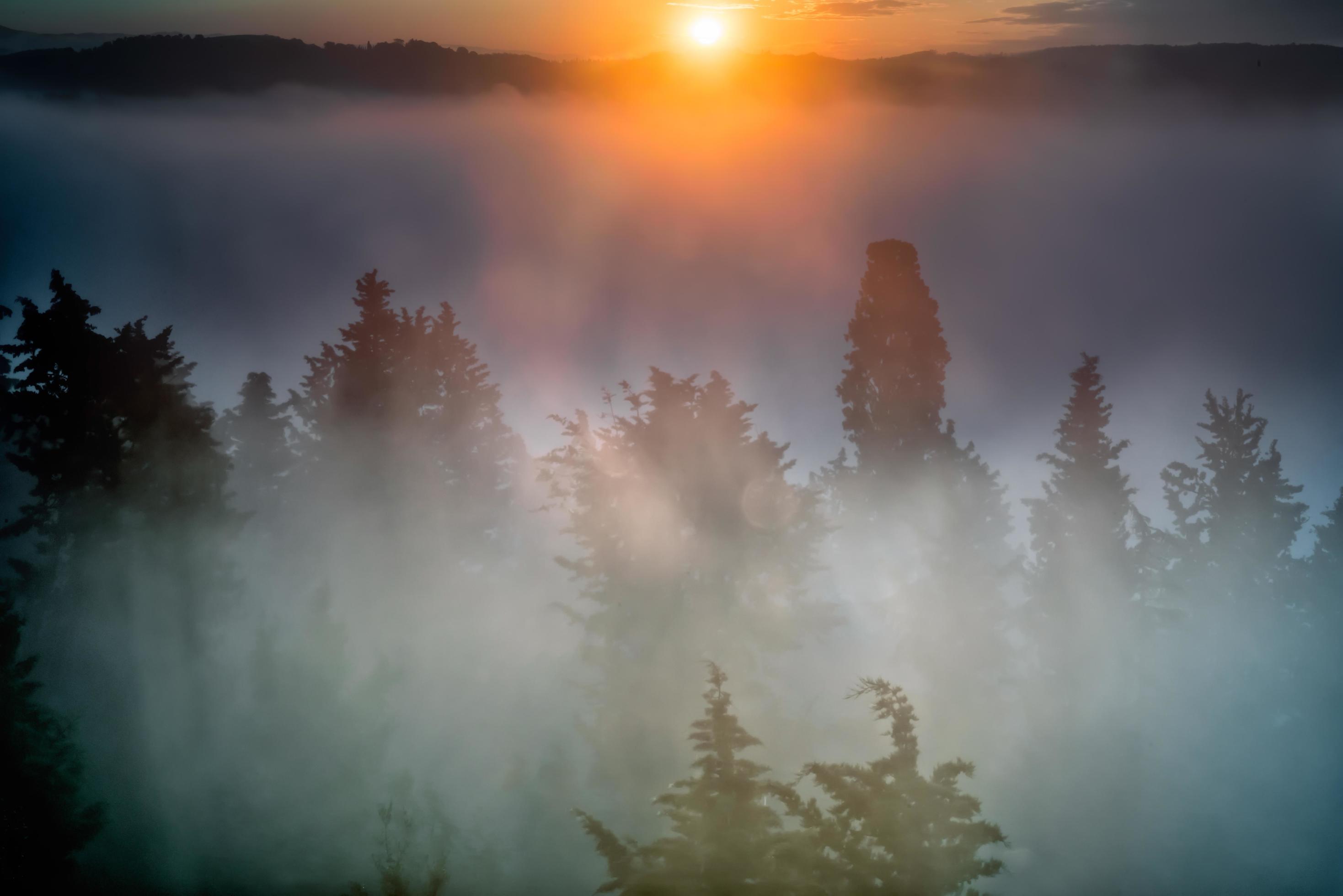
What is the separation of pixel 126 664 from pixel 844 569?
2706 centimetres

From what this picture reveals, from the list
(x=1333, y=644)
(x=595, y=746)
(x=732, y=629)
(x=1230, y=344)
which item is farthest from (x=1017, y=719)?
(x=1230, y=344)

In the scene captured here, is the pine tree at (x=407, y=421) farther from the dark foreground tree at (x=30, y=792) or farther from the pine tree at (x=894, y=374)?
the pine tree at (x=894, y=374)

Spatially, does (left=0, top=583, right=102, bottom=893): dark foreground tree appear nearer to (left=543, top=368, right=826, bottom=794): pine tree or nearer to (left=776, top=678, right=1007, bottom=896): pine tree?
(left=543, top=368, right=826, bottom=794): pine tree

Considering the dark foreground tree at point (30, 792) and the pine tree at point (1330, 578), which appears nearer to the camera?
the dark foreground tree at point (30, 792)

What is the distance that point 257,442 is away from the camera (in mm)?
42000

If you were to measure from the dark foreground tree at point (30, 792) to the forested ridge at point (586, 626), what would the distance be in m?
0.10

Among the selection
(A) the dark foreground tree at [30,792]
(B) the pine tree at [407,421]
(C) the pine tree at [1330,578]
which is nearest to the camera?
(A) the dark foreground tree at [30,792]

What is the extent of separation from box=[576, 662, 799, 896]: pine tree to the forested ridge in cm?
946

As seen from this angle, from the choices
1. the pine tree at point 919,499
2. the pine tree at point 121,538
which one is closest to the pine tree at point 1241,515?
the pine tree at point 919,499

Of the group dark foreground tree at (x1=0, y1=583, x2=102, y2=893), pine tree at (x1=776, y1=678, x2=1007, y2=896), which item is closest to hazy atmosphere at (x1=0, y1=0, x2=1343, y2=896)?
dark foreground tree at (x1=0, y1=583, x2=102, y2=893)

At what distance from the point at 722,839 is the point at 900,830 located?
274 cm

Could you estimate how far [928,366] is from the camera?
36125 millimetres

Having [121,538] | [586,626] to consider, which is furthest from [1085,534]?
[121,538]

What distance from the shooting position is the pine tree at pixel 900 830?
13555 mm
